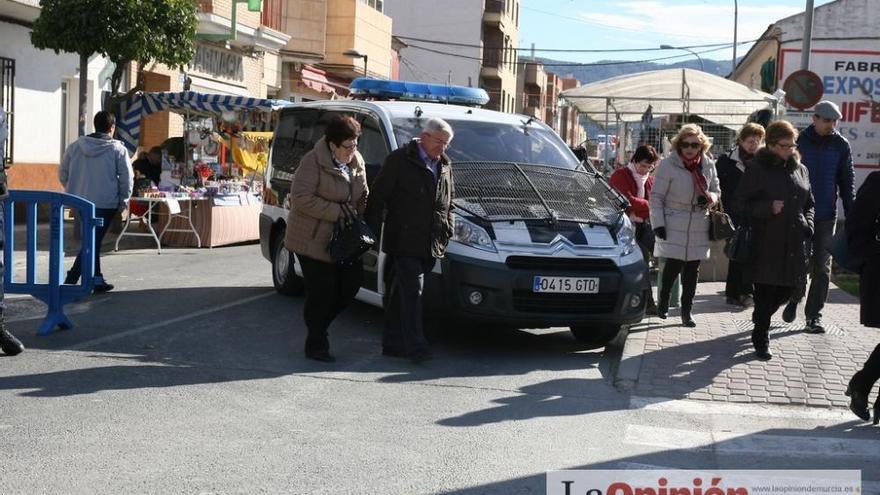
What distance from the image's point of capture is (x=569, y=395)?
7883 millimetres

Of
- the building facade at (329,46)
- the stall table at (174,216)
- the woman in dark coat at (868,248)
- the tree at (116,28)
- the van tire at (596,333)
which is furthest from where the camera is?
the building facade at (329,46)

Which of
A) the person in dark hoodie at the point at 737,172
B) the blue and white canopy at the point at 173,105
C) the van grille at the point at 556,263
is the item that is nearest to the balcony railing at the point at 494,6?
the blue and white canopy at the point at 173,105

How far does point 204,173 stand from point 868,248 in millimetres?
13332

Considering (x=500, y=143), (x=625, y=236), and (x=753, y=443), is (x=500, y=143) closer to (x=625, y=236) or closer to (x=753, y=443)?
(x=625, y=236)

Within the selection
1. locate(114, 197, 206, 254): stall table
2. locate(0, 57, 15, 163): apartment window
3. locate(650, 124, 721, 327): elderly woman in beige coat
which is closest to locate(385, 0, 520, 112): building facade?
locate(0, 57, 15, 163): apartment window

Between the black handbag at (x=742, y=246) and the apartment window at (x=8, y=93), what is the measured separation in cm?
1480

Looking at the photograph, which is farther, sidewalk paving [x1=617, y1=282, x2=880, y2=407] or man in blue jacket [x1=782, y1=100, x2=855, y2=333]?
man in blue jacket [x1=782, y1=100, x2=855, y2=333]

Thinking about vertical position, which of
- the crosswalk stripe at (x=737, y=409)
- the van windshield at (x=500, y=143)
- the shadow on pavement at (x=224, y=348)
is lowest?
the crosswalk stripe at (x=737, y=409)

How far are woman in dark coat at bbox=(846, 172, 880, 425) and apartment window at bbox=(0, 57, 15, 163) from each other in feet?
54.1

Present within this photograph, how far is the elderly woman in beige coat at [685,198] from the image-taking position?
10500mm

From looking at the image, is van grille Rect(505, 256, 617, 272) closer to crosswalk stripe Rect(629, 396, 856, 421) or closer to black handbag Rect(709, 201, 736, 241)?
crosswalk stripe Rect(629, 396, 856, 421)

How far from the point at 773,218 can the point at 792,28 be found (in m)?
30.1

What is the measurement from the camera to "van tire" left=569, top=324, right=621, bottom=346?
32.2 ft

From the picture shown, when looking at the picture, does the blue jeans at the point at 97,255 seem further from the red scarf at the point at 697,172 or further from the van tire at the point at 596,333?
the red scarf at the point at 697,172
